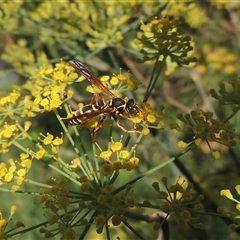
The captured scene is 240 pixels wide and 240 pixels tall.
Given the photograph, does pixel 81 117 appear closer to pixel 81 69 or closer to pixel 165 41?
pixel 81 69

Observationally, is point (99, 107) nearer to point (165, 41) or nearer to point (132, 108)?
point (132, 108)

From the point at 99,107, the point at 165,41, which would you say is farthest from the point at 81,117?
the point at 165,41

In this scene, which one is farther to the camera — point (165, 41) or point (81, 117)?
point (165, 41)

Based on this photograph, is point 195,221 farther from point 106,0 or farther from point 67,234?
point 106,0

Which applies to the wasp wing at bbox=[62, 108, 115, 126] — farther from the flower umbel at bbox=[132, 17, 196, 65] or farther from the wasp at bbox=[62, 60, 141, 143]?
the flower umbel at bbox=[132, 17, 196, 65]

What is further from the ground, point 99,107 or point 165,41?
point 165,41

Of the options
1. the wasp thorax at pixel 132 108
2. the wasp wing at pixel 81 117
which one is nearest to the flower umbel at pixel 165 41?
the wasp thorax at pixel 132 108

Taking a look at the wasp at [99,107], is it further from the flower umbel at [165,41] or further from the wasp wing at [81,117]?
the flower umbel at [165,41]

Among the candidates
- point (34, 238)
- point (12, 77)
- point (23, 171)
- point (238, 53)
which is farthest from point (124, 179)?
point (23, 171)
